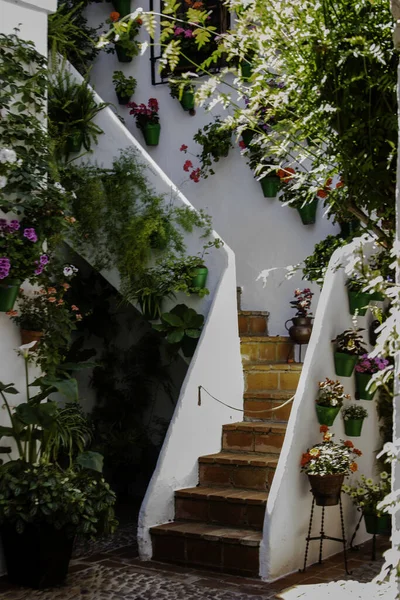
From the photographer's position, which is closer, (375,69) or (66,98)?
(375,69)

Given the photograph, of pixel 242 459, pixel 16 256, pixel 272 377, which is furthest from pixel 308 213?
pixel 16 256

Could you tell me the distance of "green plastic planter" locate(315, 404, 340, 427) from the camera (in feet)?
21.2

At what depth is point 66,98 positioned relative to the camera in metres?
7.73

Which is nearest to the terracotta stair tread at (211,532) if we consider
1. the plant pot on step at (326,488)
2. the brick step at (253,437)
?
the plant pot on step at (326,488)

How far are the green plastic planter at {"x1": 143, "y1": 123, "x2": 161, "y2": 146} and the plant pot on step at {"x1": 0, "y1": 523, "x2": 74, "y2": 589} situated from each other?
5114mm

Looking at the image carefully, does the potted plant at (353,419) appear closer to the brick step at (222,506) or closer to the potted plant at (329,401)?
the potted plant at (329,401)

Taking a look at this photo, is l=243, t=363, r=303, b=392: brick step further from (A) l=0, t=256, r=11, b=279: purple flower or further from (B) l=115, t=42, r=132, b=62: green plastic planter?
(B) l=115, t=42, r=132, b=62: green plastic planter

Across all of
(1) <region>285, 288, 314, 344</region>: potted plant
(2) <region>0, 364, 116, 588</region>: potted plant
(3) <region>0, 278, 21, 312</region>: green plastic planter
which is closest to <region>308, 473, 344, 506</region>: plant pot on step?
(2) <region>0, 364, 116, 588</region>: potted plant

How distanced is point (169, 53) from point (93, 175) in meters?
4.35

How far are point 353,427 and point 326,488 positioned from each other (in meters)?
0.87

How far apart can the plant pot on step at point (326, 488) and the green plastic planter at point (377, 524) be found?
670 millimetres

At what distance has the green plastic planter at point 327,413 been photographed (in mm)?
6457

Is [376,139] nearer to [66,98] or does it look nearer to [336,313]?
[336,313]

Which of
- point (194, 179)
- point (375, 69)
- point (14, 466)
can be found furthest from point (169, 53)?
point (194, 179)
